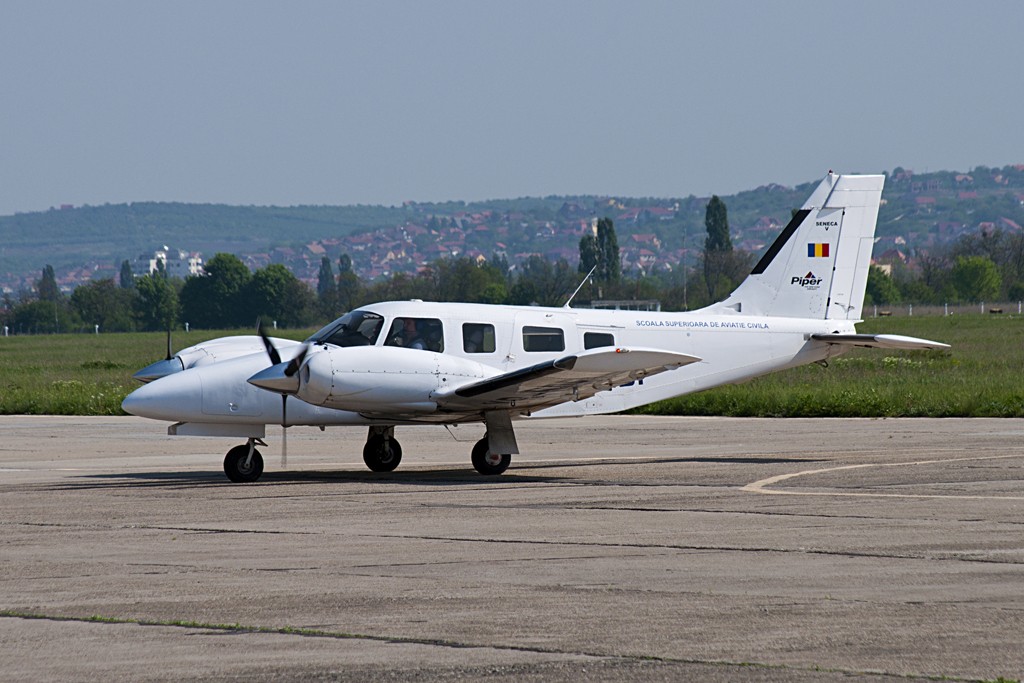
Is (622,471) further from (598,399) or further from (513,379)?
(513,379)

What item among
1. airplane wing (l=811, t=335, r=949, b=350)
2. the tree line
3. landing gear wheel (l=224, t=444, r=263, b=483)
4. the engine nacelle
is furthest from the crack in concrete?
the tree line

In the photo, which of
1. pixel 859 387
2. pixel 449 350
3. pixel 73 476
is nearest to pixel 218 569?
pixel 449 350

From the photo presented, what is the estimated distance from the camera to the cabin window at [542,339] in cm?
1983

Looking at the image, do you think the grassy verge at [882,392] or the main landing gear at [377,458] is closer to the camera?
the main landing gear at [377,458]

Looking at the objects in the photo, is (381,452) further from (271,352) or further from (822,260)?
(822,260)

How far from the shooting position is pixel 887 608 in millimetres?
9609

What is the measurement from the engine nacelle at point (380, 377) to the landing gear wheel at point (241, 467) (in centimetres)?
146

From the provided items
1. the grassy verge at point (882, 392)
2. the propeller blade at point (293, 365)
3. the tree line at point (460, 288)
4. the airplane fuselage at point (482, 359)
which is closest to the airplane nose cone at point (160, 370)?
the airplane fuselage at point (482, 359)

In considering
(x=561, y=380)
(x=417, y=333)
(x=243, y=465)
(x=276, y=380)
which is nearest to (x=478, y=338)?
(x=417, y=333)

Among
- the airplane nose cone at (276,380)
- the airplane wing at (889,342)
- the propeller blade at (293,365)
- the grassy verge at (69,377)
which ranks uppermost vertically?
the airplane wing at (889,342)

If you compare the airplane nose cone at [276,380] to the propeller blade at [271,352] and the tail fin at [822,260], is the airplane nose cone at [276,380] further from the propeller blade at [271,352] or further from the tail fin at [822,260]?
the tail fin at [822,260]

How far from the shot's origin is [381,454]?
2020cm

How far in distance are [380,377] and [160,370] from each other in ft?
14.2

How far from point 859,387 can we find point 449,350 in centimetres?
1857
